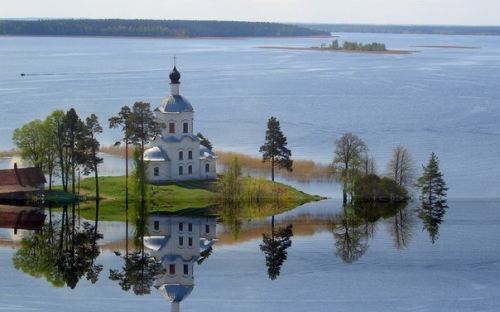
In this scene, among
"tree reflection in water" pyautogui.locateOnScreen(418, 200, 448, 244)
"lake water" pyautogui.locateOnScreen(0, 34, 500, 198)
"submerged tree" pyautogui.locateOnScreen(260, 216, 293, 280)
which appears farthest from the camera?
"lake water" pyautogui.locateOnScreen(0, 34, 500, 198)

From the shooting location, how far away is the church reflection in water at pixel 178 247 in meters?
39.2

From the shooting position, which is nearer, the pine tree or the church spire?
the church spire

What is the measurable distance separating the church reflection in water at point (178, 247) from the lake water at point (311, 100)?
17725 millimetres

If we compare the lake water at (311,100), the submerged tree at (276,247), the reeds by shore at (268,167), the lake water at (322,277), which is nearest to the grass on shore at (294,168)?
the reeds by shore at (268,167)

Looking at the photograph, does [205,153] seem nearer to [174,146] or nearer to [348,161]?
[174,146]

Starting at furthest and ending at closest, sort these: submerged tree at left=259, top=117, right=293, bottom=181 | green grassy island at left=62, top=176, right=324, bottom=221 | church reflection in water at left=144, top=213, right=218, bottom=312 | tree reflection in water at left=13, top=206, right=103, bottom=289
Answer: submerged tree at left=259, top=117, right=293, bottom=181, green grassy island at left=62, top=176, right=324, bottom=221, tree reflection in water at left=13, top=206, right=103, bottom=289, church reflection in water at left=144, top=213, right=218, bottom=312

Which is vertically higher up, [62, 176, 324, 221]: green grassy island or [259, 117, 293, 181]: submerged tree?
[259, 117, 293, 181]: submerged tree

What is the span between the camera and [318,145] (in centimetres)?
8006

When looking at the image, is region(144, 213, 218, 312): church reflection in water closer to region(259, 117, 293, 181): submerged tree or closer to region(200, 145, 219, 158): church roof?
region(200, 145, 219, 158): church roof

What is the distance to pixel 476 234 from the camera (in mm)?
49000

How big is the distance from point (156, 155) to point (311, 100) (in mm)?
58053

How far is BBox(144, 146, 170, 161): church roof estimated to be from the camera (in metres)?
58.4

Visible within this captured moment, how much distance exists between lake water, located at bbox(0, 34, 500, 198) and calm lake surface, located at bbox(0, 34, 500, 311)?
201mm

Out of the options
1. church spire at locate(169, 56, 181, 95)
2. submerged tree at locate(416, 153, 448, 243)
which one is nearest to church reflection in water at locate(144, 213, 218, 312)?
church spire at locate(169, 56, 181, 95)
